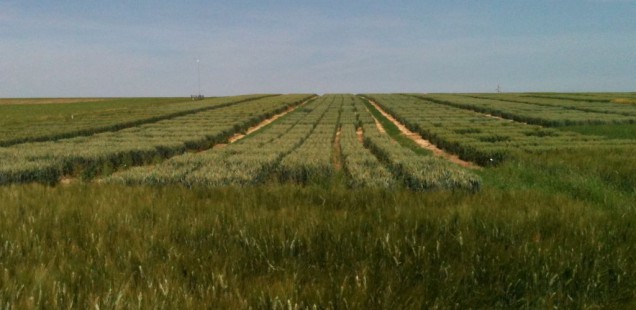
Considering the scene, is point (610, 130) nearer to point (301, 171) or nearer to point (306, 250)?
point (301, 171)

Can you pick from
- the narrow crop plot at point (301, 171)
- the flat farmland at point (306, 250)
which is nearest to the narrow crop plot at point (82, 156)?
the narrow crop plot at point (301, 171)

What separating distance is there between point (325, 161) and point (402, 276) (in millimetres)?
10363

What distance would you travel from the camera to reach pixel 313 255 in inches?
130

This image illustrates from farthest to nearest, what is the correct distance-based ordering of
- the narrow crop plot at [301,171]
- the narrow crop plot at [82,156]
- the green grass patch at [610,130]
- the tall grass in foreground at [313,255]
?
the green grass patch at [610,130], the narrow crop plot at [82,156], the narrow crop plot at [301,171], the tall grass in foreground at [313,255]

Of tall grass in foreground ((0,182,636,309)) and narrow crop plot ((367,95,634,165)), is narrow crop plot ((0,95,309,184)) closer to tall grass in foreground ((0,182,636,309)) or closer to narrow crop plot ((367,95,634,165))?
tall grass in foreground ((0,182,636,309))

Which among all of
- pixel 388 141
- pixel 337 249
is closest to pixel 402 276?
pixel 337 249

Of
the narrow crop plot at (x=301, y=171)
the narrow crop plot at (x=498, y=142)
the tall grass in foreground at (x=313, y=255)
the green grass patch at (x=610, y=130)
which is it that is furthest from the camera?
the green grass patch at (x=610, y=130)

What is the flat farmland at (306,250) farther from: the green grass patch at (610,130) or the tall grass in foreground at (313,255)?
the green grass patch at (610,130)

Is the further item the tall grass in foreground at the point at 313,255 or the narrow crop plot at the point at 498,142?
the narrow crop plot at the point at 498,142

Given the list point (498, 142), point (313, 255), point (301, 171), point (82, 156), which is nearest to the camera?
point (313, 255)

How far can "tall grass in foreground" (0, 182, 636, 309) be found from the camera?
8.11 feet

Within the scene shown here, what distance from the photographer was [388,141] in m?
20.9

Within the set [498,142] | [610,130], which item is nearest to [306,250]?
[498,142]

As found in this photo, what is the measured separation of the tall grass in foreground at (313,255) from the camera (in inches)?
97.3
